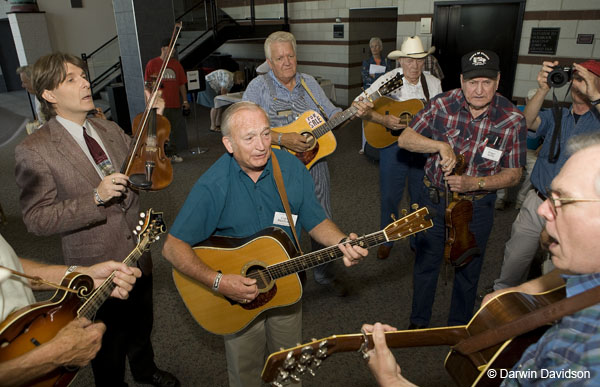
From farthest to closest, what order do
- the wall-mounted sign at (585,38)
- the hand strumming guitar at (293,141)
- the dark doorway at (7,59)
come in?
the dark doorway at (7,59) < the wall-mounted sign at (585,38) < the hand strumming guitar at (293,141)

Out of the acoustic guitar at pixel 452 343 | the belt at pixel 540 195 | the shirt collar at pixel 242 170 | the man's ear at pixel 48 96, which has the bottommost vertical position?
the belt at pixel 540 195

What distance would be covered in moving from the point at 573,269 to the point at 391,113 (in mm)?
3113

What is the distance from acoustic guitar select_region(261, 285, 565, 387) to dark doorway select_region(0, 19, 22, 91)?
18534mm

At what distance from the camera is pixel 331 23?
36.5ft

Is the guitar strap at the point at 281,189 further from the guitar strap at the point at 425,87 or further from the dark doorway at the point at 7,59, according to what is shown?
the dark doorway at the point at 7,59

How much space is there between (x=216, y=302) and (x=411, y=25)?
25.3ft

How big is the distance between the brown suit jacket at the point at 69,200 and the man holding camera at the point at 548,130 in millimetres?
2646

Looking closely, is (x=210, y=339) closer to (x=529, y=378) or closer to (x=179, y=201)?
(x=529, y=378)

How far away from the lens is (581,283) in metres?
1.12

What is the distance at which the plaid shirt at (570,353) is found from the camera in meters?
0.98

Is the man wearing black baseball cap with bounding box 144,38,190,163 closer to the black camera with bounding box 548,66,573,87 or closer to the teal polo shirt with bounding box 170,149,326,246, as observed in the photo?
the teal polo shirt with bounding box 170,149,326,246

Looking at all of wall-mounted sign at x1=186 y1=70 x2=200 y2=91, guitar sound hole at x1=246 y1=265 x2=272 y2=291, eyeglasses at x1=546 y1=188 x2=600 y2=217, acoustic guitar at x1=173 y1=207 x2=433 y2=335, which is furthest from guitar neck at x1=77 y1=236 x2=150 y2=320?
wall-mounted sign at x1=186 y1=70 x2=200 y2=91

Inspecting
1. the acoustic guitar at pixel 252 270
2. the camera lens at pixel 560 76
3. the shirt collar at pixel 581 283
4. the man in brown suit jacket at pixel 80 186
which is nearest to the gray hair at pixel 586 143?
the shirt collar at pixel 581 283

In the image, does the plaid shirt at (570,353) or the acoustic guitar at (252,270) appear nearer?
the plaid shirt at (570,353)
